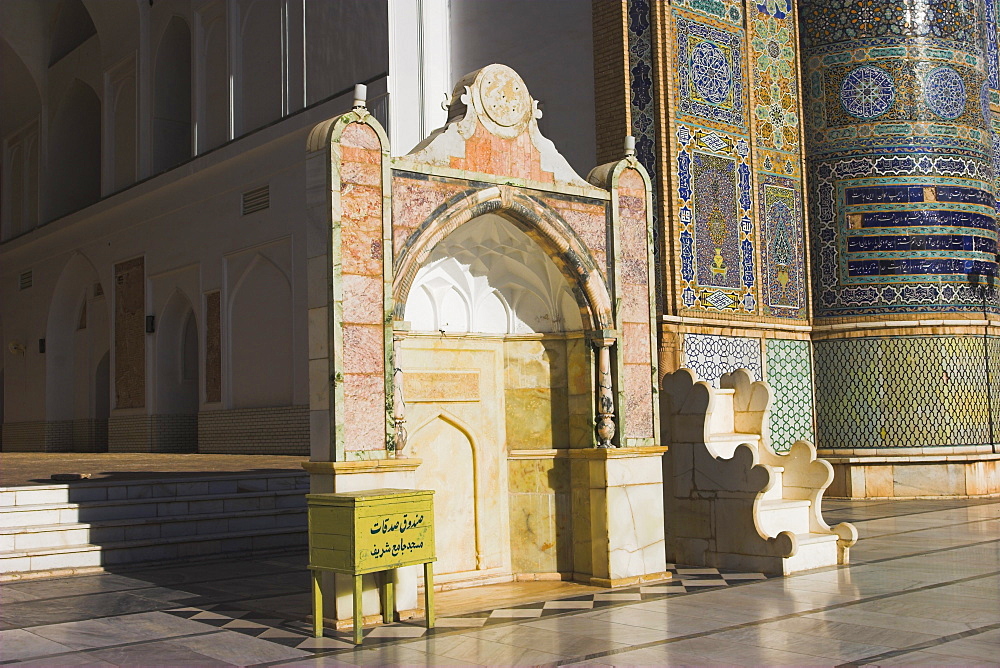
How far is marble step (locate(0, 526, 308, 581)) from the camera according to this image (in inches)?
328

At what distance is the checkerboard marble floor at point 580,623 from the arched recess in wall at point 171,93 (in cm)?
1270

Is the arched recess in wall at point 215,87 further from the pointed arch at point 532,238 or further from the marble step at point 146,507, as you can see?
the pointed arch at point 532,238

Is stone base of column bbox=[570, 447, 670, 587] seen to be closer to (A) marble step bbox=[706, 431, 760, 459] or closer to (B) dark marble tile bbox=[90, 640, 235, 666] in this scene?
(A) marble step bbox=[706, 431, 760, 459]

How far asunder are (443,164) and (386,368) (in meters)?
1.39

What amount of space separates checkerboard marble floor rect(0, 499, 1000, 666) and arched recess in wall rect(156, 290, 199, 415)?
10920 mm

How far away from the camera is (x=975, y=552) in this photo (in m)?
8.45

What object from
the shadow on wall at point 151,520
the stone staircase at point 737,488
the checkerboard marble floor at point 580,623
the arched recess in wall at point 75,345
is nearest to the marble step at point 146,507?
the shadow on wall at point 151,520

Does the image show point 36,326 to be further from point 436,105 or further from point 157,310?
point 436,105

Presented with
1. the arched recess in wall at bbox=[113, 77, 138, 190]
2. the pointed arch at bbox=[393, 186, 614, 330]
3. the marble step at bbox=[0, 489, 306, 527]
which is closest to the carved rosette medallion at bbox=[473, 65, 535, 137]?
the pointed arch at bbox=[393, 186, 614, 330]

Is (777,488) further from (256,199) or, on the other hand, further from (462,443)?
(256,199)

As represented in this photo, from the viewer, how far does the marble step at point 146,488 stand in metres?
9.29

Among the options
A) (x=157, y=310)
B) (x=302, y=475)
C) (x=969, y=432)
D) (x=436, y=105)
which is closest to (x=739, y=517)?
(x=302, y=475)

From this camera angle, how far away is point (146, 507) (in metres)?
9.59

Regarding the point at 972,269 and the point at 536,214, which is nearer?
the point at 536,214
